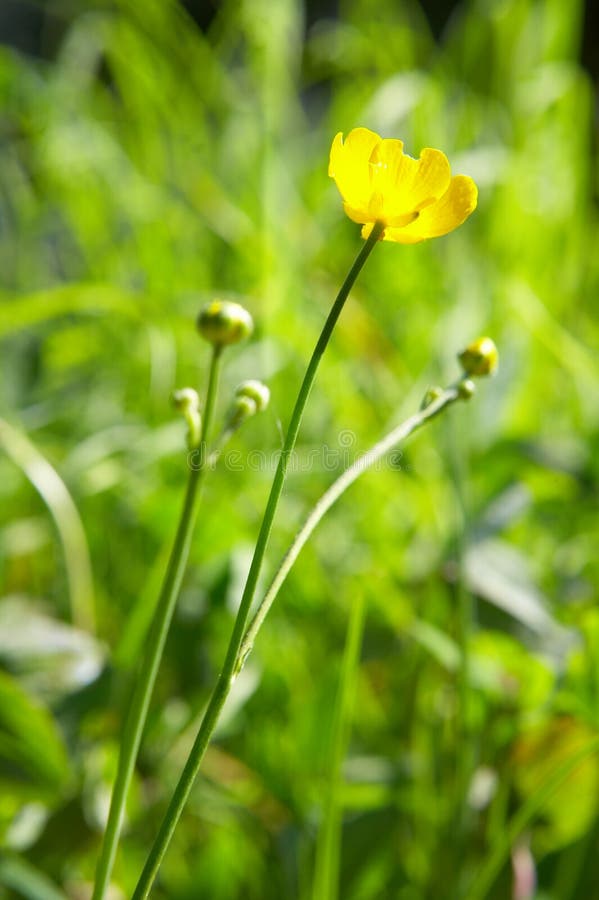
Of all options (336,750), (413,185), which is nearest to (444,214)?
(413,185)

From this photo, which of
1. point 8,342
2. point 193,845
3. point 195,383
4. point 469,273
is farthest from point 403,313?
point 193,845

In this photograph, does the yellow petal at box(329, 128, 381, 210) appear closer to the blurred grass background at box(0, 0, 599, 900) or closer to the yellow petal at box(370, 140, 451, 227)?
the yellow petal at box(370, 140, 451, 227)

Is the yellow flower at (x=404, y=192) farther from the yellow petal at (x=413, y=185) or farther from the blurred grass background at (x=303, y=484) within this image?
the blurred grass background at (x=303, y=484)

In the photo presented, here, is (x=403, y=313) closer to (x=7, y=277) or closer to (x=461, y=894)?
(x=7, y=277)

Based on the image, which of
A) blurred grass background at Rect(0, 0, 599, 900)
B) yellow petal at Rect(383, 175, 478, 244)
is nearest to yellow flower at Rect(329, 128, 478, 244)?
yellow petal at Rect(383, 175, 478, 244)

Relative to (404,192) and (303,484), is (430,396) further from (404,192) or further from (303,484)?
(303,484)

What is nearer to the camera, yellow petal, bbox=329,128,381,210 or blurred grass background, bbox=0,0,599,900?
yellow petal, bbox=329,128,381,210
